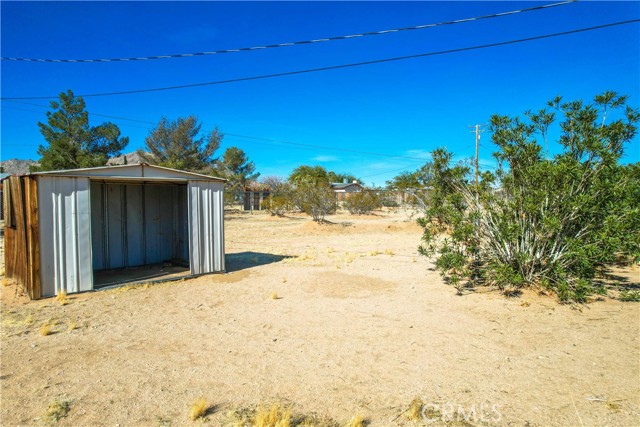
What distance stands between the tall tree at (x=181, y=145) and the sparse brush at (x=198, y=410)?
32628 millimetres

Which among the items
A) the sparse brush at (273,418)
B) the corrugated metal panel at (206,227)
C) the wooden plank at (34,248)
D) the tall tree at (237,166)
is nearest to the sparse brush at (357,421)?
the sparse brush at (273,418)

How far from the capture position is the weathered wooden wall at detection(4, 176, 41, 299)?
6.79m

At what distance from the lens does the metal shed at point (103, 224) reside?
22.7ft

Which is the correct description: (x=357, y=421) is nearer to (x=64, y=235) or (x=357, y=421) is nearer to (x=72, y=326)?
(x=72, y=326)

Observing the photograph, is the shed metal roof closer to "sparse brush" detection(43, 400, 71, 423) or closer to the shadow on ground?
the shadow on ground

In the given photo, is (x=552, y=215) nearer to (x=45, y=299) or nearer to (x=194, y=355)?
(x=194, y=355)

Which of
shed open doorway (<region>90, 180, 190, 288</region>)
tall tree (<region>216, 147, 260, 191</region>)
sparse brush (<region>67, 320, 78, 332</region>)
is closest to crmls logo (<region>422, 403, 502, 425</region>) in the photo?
sparse brush (<region>67, 320, 78, 332</region>)

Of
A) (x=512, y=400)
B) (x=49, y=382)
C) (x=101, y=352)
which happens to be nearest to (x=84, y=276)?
(x=101, y=352)

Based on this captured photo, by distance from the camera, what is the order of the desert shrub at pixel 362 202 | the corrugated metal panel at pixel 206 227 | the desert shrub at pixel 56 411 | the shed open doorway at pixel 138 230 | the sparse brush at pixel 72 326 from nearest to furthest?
the desert shrub at pixel 56 411 < the sparse brush at pixel 72 326 < the corrugated metal panel at pixel 206 227 < the shed open doorway at pixel 138 230 < the desert shrub at pixel 362 202

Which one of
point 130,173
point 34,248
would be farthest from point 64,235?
point 130,173

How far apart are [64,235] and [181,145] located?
29.6 metres

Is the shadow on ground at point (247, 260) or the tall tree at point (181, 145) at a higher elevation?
the tall tree at point (181, 145)

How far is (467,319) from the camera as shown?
19.2 ft

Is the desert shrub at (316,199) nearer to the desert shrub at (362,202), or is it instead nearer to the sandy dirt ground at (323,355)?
the desert shrub at (362,202)
